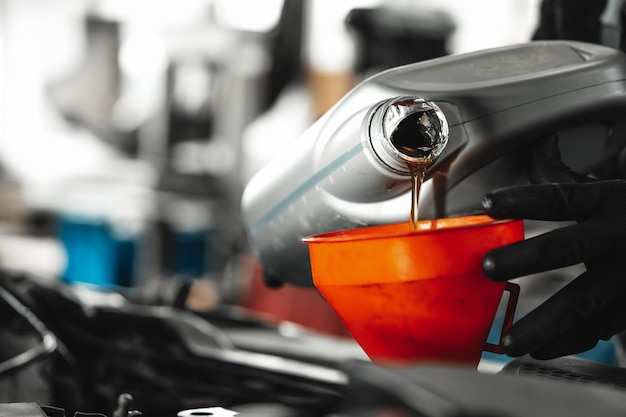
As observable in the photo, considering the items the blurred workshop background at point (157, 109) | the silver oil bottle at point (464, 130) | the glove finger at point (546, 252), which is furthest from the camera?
the blurred workshop background at point (157, 109)

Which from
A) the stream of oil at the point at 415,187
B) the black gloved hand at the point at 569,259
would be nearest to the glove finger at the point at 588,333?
the black gloved hand at the point at 569,259

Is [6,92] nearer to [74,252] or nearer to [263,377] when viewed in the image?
[74,252]

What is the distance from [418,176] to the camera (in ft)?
1.80

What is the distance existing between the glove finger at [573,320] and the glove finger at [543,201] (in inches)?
1.8

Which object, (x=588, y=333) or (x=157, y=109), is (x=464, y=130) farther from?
(x=157, y=109)

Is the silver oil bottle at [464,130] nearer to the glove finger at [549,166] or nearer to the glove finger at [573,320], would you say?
the glove finger at [549,166]

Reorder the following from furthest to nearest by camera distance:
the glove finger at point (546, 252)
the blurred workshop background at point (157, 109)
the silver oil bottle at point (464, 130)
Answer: the blurred workshop background at point (157, 109) < the silver oil bottle at point (464, 130) < the glove finger at point (546, 252)

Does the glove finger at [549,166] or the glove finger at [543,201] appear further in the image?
the glove finger at [549,166]

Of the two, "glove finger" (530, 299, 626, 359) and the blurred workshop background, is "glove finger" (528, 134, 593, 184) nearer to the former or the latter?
"glove finger" (530, 299, 626, 359)

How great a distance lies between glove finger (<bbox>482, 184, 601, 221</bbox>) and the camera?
1.56 ft

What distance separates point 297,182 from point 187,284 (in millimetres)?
380

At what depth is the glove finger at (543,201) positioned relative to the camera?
1.56 feet

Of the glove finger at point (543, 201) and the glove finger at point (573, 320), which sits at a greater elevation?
the glove finger at point (543, 201)

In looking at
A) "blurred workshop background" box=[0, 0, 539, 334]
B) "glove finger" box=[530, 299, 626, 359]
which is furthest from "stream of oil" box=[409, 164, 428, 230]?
"blurred workshop background" box=[0, 0, 539, 334]
